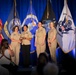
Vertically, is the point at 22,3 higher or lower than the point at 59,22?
higher

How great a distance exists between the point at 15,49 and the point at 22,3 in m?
1.49

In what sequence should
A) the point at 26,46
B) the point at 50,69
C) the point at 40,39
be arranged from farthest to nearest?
1. the point at 40,39
2. the point at 26,46
3. the point at 50,69

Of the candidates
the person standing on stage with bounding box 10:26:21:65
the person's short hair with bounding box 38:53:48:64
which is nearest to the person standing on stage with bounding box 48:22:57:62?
the person standing on stage with bounding box 10:26:21:65

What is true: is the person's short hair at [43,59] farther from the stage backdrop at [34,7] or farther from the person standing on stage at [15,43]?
the stage backdrop at [34,7]

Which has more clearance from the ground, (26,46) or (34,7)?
(34,7)

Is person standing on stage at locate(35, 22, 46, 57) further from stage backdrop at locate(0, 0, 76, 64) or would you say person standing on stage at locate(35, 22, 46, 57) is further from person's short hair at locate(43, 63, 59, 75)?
person's short hair at locate(43, 63, 59, 75)

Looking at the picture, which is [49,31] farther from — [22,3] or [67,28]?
[22,3]

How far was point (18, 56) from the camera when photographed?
646cm

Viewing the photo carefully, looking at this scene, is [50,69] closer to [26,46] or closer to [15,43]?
[26,46]

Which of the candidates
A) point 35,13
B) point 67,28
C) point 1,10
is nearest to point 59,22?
point 67,28

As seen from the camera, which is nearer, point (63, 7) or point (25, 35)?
point (25, 35)

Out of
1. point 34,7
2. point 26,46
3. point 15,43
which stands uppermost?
point 34,7

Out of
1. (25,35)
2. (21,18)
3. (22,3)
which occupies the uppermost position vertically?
(22,3)

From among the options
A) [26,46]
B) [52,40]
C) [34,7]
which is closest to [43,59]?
[26,46]
